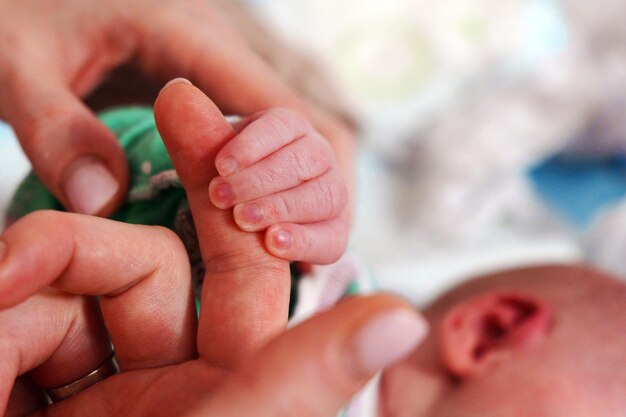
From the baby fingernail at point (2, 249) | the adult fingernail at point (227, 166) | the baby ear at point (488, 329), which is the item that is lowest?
the baby ear at point (488, 329)

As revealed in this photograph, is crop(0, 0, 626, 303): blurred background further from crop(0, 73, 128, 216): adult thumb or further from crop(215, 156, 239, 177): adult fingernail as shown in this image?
crop(215, 156, 239, 177): adult fingernail

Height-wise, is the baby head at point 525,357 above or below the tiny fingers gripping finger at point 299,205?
below

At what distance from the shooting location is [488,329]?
70 centimetres

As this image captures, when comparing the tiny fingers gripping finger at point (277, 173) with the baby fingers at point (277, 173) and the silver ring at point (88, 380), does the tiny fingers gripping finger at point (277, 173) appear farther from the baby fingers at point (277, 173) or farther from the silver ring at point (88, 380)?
the silver ring at point (88, 380)

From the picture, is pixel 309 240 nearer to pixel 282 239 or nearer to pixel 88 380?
pixel 282 239

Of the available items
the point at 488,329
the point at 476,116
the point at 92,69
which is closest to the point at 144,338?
the point at 92,69

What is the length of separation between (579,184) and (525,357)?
0.59 m

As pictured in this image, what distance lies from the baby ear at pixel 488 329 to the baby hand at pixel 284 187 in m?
0.32

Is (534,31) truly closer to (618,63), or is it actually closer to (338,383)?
(618,63)

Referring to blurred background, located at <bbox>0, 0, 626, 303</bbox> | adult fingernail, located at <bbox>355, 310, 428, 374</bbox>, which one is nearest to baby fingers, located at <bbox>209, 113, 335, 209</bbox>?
adult fingernail, located at <bbox>355, 310, 428, 374</bbox>

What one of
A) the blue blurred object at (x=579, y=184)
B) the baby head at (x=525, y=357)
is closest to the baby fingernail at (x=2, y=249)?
the baby head at (x=525, y=357)

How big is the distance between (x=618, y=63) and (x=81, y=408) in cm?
103

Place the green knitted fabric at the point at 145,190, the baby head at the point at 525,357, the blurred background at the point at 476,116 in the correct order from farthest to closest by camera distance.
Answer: the blurred background at the point at 476,116 < the baby head at the point at 525,357 < the green knitted fabric at the point at 145,190

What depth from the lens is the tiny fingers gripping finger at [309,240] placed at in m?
0.32
